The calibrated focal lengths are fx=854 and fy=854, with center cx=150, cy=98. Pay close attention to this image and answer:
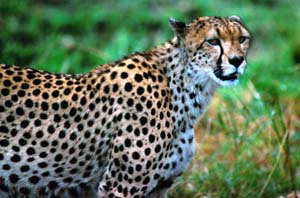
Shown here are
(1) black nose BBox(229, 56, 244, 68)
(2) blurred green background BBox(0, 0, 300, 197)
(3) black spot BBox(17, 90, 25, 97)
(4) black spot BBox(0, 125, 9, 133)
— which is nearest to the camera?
(1) black nose BBox(229, 56, 244, 68)

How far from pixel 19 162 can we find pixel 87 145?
40cm

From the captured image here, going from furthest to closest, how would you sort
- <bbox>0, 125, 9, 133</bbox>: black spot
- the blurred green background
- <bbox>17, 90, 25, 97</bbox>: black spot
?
the blurred green background
<bbox>17, 90, 25, 97</bbox>: black spot
<bbox>0, 125, 9, 133</bbox>: black spot

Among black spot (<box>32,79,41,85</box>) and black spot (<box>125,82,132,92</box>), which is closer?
black spot (<box>125,82,132,92</box>)

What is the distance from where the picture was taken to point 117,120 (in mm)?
4938

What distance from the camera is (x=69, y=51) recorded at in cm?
873

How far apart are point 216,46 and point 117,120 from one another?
72cm

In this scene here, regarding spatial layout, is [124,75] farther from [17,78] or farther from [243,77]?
[243,77]

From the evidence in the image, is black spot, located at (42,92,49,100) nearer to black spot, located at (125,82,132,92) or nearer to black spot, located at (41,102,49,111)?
black spot, located at (41,102,49,111)

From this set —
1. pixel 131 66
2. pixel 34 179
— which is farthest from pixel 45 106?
pixel 131 66

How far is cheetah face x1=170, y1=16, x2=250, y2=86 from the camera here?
192 inches

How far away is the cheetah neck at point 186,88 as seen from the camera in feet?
16.6

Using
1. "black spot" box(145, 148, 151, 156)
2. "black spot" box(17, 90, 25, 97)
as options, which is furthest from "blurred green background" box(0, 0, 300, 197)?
"black spot" box(17, 90, 25, 97)

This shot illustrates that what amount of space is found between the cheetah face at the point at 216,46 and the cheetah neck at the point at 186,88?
42 millimetres

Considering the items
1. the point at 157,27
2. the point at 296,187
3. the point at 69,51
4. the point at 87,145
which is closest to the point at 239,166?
the point at 296,187
